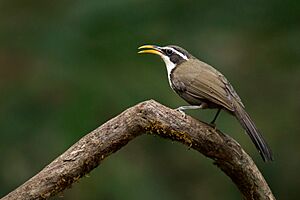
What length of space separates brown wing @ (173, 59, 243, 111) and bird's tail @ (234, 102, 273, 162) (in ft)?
0.18

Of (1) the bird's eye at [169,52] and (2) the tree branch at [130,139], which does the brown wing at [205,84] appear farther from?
(2) the tree branch at [130,139]

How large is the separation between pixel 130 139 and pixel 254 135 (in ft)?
2.63

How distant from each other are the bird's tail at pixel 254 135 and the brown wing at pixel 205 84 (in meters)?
0.06

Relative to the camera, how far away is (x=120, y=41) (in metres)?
9.30

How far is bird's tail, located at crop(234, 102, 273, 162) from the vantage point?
5.65m

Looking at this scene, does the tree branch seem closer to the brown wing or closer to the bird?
the bird

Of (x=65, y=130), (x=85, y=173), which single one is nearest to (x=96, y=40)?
(x=65, y=130)

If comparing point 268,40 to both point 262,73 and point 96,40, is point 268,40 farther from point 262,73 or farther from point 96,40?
point 96,40

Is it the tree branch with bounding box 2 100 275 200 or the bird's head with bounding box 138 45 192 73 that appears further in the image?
the bird's head with bounding box 138 45 192 73

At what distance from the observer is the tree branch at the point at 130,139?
17.1ft

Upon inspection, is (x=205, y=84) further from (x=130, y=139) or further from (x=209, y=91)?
(x=130, y=139)

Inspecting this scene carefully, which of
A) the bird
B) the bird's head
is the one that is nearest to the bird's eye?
the bird's head

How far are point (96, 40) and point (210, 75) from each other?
3.37m

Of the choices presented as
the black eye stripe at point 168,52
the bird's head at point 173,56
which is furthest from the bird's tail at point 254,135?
the black eye stripe at point 168,52
